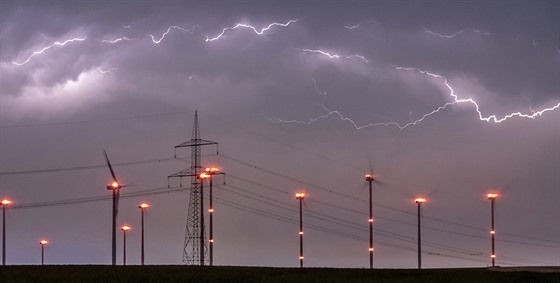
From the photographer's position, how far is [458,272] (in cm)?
8006

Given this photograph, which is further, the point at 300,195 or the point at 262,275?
the point at 300,195

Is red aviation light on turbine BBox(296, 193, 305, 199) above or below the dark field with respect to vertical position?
above

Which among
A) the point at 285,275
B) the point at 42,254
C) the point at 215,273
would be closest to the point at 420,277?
the point at 285,275

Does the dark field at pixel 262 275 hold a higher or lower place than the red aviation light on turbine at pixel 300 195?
lower

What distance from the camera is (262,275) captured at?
76.1m

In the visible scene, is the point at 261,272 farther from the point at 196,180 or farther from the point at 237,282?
the point at 196,180

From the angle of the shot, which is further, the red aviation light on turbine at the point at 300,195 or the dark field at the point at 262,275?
the red aviation light on turbine at the point at 300,195

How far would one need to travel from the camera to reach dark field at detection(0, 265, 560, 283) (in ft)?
243

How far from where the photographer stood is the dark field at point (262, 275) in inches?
2918

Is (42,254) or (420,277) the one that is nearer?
(420,277)

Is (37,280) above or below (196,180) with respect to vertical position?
below

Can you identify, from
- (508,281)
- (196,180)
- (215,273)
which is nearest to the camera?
(508,281)

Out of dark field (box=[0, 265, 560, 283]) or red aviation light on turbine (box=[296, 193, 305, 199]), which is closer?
dark field (box=[0, 265, 560, 283])

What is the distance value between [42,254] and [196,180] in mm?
82914
